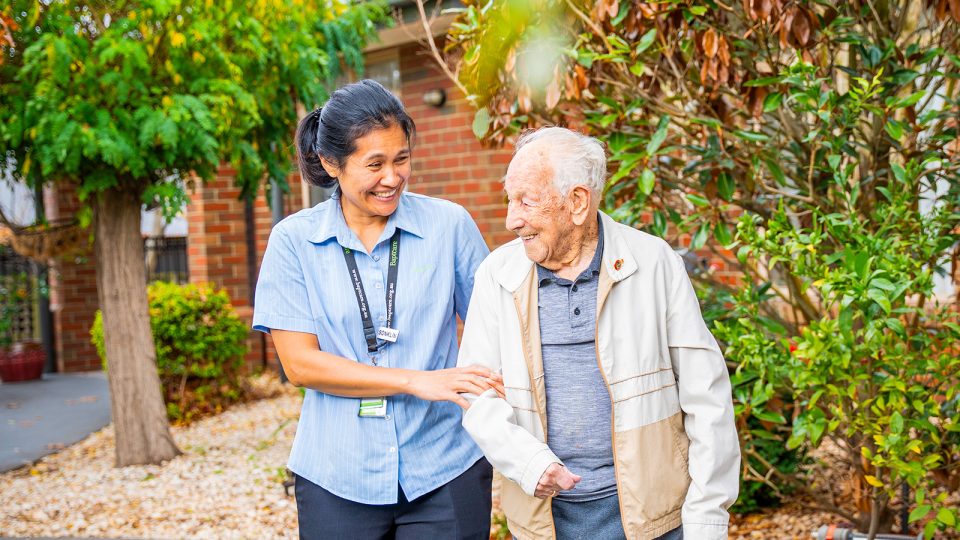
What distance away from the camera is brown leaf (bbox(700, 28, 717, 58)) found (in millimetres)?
3482

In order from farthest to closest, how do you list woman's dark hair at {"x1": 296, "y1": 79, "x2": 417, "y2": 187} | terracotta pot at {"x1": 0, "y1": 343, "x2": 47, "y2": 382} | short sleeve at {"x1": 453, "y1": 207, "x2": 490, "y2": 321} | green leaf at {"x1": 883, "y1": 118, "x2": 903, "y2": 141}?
terracotta pot at {"x1": 0, "y1": 343, "x2": 47, "y2": 382}
green leaf at {"x1": 883, "y1": 118, "x2": 903, "y2": 141}
short sleeve at {"x1": 453, "y1": 207, "x2": 490, "y2": 321}
woman's dark hair at {"x1": 296, "y1": 79, "x2": 417, "y2": 187}

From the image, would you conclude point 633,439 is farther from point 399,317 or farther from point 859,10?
point 859,10

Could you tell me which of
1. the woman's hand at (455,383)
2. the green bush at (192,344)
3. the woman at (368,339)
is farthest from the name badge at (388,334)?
the green bush at (192,344)

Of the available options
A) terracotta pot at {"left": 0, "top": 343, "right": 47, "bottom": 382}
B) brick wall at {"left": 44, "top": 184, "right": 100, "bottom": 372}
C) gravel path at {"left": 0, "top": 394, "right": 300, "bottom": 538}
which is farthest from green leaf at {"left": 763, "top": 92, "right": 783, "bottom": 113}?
brick wall at {"left": 44, "top": 184, "right": 100, "bottom": 372}

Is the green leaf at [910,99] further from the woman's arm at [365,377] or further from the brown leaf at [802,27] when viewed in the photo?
the woman's arm at [365,377]

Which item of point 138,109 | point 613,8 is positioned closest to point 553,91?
point 613,8

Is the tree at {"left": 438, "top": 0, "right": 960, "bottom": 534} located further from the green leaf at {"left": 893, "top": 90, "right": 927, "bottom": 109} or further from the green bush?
the green bush

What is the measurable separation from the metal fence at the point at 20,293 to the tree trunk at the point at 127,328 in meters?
6.90

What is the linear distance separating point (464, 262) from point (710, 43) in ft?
5.00

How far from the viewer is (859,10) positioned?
3602mm

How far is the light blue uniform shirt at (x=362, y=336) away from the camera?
2.42 metres

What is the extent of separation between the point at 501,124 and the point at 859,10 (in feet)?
4.94

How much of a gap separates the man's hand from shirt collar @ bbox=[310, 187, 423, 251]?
0.77 m

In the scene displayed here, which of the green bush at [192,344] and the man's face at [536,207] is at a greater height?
the man's face at [536,207]
